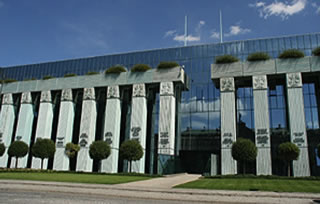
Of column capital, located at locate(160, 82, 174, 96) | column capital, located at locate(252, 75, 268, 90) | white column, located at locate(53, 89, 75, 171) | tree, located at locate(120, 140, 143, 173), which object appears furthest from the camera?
white column, located at locate(53, 89, 75, 171)

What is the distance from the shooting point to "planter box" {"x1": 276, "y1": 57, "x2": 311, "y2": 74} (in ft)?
102

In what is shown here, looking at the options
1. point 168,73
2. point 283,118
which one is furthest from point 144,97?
point 283,118

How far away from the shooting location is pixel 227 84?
33000 millimetres

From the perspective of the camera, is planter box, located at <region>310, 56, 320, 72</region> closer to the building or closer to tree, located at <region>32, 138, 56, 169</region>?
the building

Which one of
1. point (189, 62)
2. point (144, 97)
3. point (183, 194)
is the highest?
point (189, 62)

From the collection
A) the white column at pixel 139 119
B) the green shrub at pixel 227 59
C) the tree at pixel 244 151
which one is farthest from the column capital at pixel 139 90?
the tree at pixel 244 151

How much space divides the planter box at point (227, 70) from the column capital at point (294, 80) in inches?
204

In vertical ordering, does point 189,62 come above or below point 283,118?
above

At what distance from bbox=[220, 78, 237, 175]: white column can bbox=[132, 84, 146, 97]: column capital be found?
31.9 feet

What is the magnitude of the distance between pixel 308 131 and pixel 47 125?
3362 centimetres

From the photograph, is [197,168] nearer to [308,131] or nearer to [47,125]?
[308,131]

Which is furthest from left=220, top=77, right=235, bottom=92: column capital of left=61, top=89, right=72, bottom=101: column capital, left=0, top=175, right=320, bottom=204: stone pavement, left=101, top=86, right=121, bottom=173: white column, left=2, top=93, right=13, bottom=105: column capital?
left=2, top=93, right=13, bottom=105: column capital

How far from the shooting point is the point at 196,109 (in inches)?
1439

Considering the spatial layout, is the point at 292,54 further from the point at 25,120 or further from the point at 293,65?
the point at 25,120
